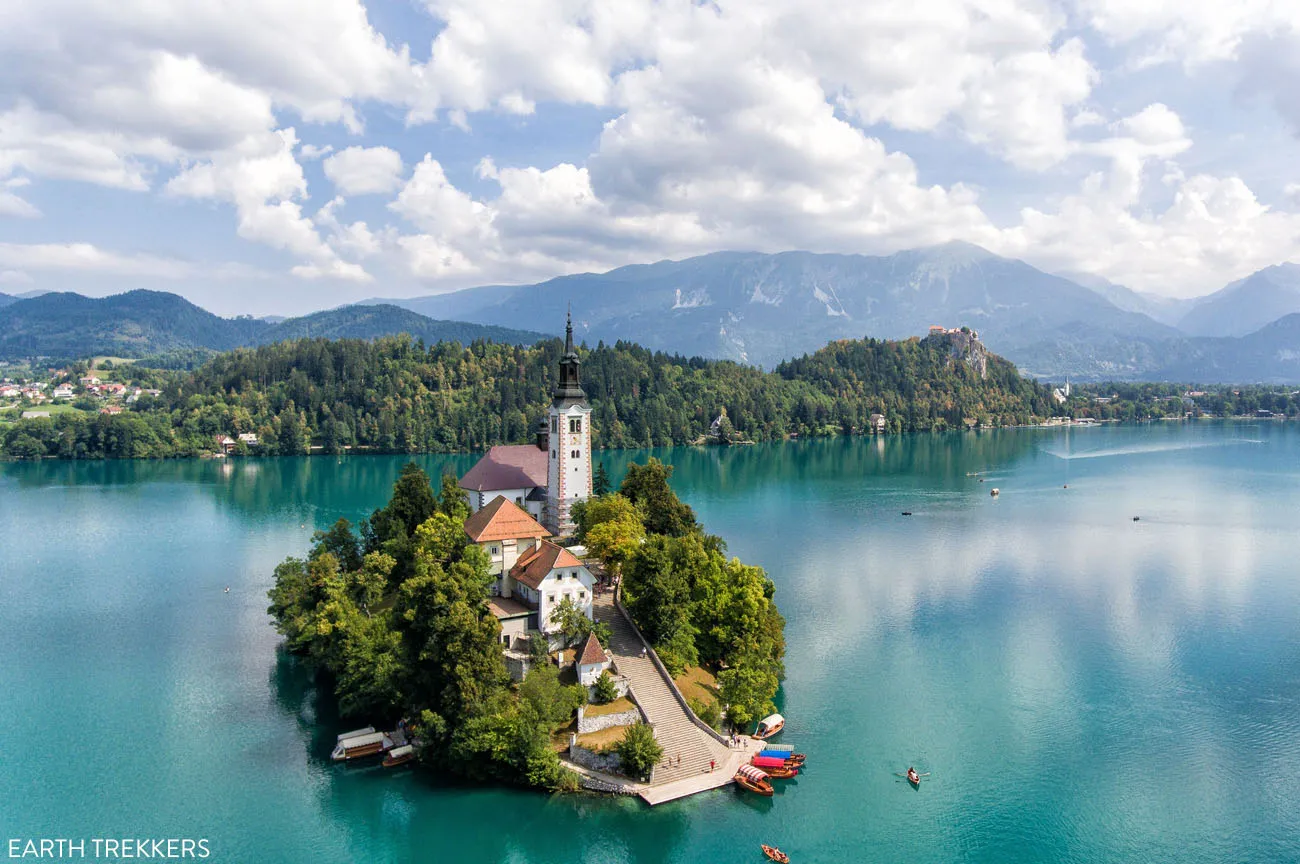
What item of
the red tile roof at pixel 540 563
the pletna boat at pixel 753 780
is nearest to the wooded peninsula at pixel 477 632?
the red tile roof at pixel 540 563

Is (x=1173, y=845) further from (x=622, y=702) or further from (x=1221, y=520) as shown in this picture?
(x=1221, y=520)

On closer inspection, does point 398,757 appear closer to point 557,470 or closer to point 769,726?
point 769,726

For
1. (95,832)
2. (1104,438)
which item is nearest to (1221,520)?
(95,832)

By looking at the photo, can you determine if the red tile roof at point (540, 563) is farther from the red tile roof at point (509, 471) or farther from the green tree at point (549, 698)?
the red tile roof at point (509, 471)

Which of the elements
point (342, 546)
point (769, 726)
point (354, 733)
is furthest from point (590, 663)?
point (342, 546)

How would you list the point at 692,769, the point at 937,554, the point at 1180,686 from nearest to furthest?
the point at 692,769
the point at 1180,686
the point at 937,554
